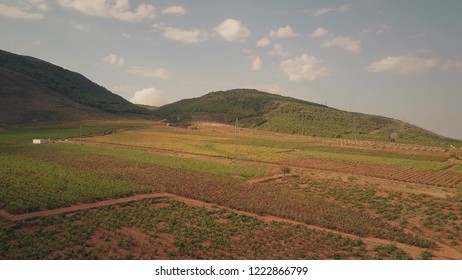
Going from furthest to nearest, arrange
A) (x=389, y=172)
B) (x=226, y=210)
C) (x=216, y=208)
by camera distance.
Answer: (x=389, y=172) → (x=216, y=208) → (x=226, y=210)

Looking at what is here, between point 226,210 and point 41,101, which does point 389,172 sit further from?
point 41,101

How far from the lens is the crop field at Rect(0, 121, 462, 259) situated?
2344 centimetres

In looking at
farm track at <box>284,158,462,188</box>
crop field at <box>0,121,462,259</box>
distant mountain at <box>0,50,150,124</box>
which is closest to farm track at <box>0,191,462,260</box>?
crop field at <box>0,121,462,259</box>

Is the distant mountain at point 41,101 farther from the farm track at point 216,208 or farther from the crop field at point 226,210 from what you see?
the farm track at point 216,208

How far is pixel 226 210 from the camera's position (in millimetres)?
33375

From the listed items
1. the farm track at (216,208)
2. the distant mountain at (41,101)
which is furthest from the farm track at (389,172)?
the distant mountain at (41,101)

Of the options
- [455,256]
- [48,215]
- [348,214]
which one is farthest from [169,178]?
[455,256]

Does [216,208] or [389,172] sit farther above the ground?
[389,172]

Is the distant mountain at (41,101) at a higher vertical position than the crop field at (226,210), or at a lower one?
higher

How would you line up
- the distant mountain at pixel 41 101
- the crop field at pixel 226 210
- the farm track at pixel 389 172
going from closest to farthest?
the crop field at pixel 226 210 → the farm track at pixel 389 172 → the distant mountain at pixel 41 101

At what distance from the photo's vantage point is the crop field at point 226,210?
23438 mm

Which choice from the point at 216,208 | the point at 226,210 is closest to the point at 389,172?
the point at 226,210

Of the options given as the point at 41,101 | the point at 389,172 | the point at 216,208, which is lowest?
the point at 216,208
